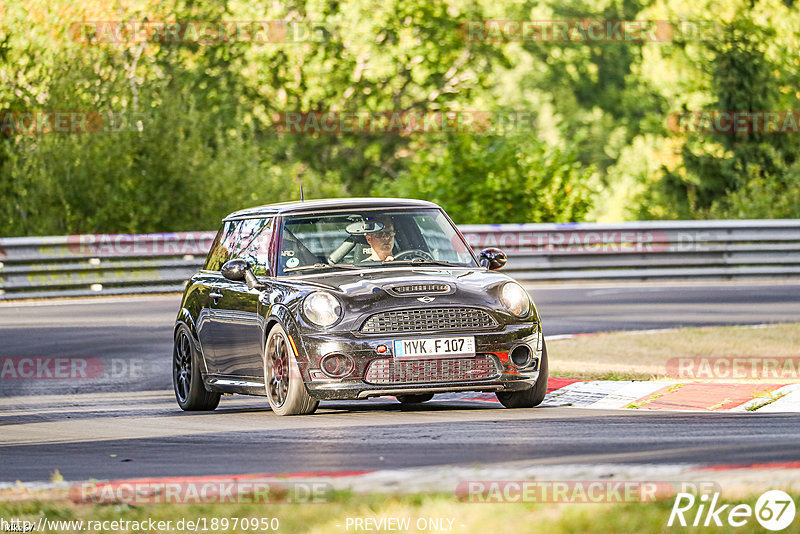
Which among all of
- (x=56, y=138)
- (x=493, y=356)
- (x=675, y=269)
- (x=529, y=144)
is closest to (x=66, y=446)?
(x=493, y=356)

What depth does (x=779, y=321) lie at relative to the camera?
1914 cm

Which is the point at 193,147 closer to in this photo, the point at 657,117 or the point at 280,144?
the point at 280,144

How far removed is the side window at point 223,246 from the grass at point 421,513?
5785 mm

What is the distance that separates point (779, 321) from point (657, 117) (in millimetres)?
35361

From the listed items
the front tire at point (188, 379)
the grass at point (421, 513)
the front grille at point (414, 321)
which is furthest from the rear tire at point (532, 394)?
the grass at point (421, 513)

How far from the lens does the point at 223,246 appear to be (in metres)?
12.8

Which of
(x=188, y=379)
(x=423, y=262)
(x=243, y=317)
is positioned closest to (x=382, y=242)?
(x=423, y=262)

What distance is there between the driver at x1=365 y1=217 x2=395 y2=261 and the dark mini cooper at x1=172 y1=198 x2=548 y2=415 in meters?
0.01

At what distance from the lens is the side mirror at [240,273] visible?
11.5m

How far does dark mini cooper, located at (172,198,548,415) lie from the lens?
10.4 metres

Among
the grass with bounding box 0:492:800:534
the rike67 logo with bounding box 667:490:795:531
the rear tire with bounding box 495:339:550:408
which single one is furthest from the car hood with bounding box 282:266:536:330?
the rike67 logo with bounding box 667:490:795:531

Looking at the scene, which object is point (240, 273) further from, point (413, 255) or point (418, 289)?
point (418, 289)

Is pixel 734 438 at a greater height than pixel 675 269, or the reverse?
pixel 734 438

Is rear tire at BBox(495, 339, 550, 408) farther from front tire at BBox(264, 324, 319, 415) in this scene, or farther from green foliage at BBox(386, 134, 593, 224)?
green foliage at BBox(386, 134, 593, 224)
